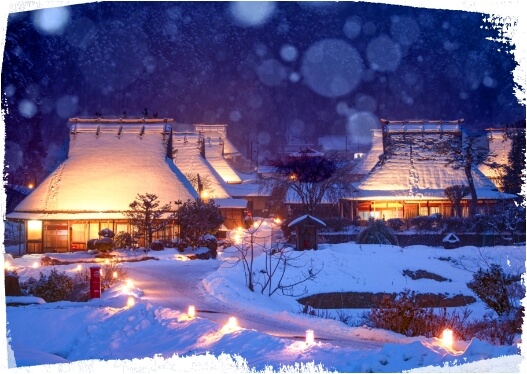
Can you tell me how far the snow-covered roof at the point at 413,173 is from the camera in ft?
89.1

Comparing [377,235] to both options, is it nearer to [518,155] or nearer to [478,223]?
[478,223]

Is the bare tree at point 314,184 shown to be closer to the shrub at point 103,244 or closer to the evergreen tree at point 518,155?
the shrub at point 103,244

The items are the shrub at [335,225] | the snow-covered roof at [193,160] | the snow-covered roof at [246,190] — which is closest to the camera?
the shrub at [335,225]

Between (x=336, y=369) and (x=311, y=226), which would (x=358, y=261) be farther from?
(x=336, y=369)

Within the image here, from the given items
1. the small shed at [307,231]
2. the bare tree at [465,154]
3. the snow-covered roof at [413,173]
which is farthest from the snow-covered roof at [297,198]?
the small shed at [307,231]

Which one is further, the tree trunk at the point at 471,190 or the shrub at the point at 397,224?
the tree trunk at the point at 471,190

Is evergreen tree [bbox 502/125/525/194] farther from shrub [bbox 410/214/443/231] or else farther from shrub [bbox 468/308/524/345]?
shrub [bbox 410/214/443/231]

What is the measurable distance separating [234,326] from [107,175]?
1586 centimetres

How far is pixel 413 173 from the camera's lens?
91.2 feet

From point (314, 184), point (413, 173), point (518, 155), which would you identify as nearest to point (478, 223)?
point (413, 173)

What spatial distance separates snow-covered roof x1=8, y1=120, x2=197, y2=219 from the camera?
20.7 m

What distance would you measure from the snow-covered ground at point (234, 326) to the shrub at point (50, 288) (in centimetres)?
70

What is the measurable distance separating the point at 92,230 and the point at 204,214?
409 centimetres

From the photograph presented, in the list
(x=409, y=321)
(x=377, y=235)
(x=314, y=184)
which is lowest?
(x=409, y=321)
